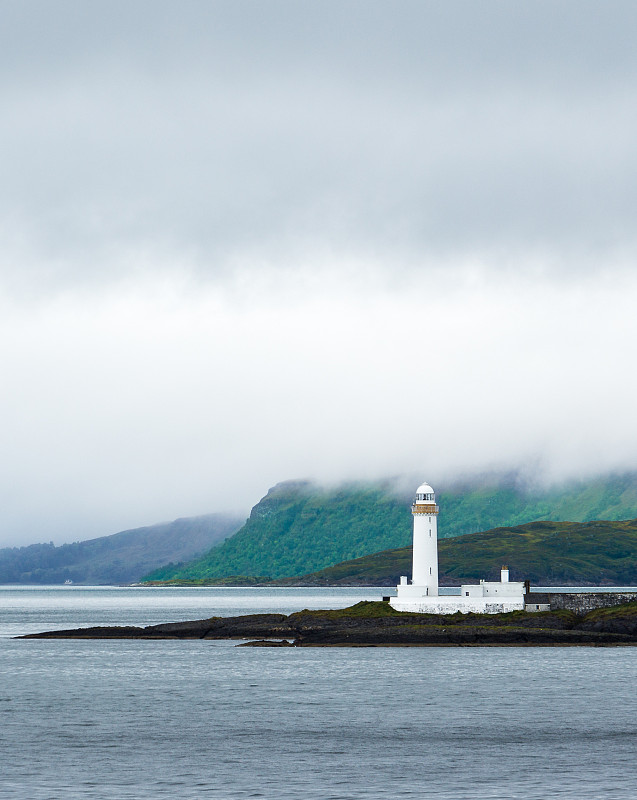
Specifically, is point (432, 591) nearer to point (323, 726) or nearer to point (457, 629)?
point (457, 629)

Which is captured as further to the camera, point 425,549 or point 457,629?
point 425,549

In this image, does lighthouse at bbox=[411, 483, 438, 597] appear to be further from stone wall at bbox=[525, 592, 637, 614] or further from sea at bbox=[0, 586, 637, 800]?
stone wall at bbox=[525, 592, 637, 614]

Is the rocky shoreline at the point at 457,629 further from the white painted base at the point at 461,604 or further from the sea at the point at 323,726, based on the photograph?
the sea at the point at 323,726

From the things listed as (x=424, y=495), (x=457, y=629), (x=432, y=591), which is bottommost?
(x=457, y=629)

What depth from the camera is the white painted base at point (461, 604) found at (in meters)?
107

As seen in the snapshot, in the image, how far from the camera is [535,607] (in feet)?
360

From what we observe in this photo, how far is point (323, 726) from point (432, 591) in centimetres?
4790

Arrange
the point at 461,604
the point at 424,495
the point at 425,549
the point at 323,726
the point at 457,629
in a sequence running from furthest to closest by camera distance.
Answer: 1. the point at 424,495
2. the point at 425,549
3. the point at 461,604
4. the point at 457,629
5. the point at 323,726

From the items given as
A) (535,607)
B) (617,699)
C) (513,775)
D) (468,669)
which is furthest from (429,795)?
(535,607)

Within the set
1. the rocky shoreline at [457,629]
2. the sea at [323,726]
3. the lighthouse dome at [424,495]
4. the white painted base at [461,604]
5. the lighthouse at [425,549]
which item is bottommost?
the sea at [323,726]

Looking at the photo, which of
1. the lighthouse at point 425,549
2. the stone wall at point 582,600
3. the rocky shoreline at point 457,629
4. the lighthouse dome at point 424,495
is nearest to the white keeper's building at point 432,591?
the lighthouse at point 425,549

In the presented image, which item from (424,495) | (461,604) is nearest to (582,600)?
(461,604)

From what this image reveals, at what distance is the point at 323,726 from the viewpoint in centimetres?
6188

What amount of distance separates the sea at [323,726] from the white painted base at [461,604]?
3.54 meters
